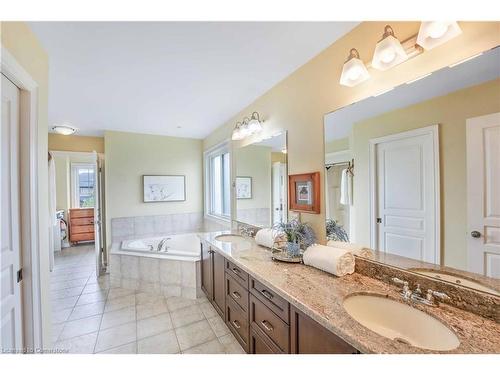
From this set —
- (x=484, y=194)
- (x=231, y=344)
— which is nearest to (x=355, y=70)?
(x=484, y=194)

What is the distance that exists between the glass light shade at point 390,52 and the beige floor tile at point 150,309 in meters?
2.98

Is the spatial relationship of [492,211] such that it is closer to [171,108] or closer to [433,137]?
[433,137]

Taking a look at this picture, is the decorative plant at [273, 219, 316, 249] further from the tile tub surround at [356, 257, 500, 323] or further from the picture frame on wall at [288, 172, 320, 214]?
the tile tub surround at [356, 257, 500, 323]

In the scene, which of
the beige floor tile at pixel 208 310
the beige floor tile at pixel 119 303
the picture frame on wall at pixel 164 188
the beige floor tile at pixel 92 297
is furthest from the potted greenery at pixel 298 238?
the picture frame on wall at pixel 164 188

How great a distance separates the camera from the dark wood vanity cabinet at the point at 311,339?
920 millimetres

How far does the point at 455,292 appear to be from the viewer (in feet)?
3.26

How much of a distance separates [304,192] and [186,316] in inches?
72.5

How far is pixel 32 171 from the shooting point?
1.37m

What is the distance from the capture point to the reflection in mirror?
2.26 m

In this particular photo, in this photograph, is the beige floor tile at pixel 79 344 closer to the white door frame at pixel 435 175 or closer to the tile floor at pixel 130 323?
the tile floor at pixel 130 323

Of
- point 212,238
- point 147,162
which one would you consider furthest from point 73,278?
point 212,238

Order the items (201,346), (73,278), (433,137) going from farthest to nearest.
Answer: (73,278), (201,346), (433,137)

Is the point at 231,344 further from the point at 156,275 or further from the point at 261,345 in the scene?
the point at 156,275
